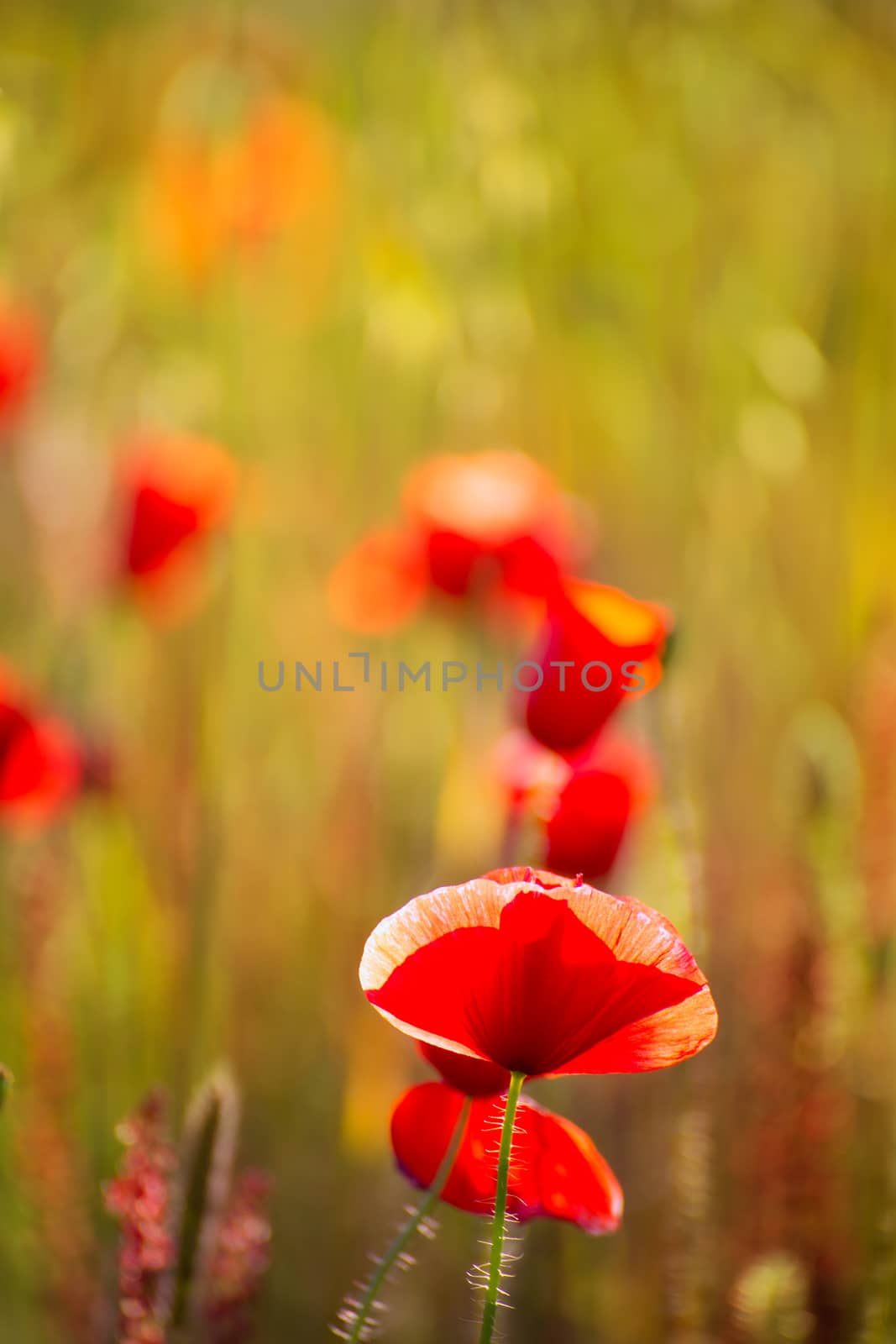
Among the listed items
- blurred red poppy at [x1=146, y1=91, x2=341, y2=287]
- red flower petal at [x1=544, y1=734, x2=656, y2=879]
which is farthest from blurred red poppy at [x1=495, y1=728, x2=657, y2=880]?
blurred red poppy at [x1=146, y1=91, x2=341, y2=287]

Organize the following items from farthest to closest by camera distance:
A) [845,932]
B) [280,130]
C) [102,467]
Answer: [280,130] → [102,467] → [845,932]

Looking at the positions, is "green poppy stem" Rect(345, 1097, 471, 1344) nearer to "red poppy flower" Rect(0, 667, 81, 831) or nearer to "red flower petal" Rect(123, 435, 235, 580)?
"red poppy flower" Rect(0, 667, 81, 831)

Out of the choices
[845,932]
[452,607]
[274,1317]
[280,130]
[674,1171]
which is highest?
[280,130]

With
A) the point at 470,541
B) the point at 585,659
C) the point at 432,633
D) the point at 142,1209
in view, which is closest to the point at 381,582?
the point at 470,541

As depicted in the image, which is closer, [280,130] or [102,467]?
[102,467]

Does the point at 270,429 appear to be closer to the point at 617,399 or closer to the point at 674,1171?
the point at 617,399

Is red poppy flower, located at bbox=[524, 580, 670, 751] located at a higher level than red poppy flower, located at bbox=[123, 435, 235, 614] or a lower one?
lower

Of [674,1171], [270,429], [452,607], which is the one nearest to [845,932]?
[674,1171]

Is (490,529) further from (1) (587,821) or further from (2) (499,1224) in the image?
(2) (499,1224)
